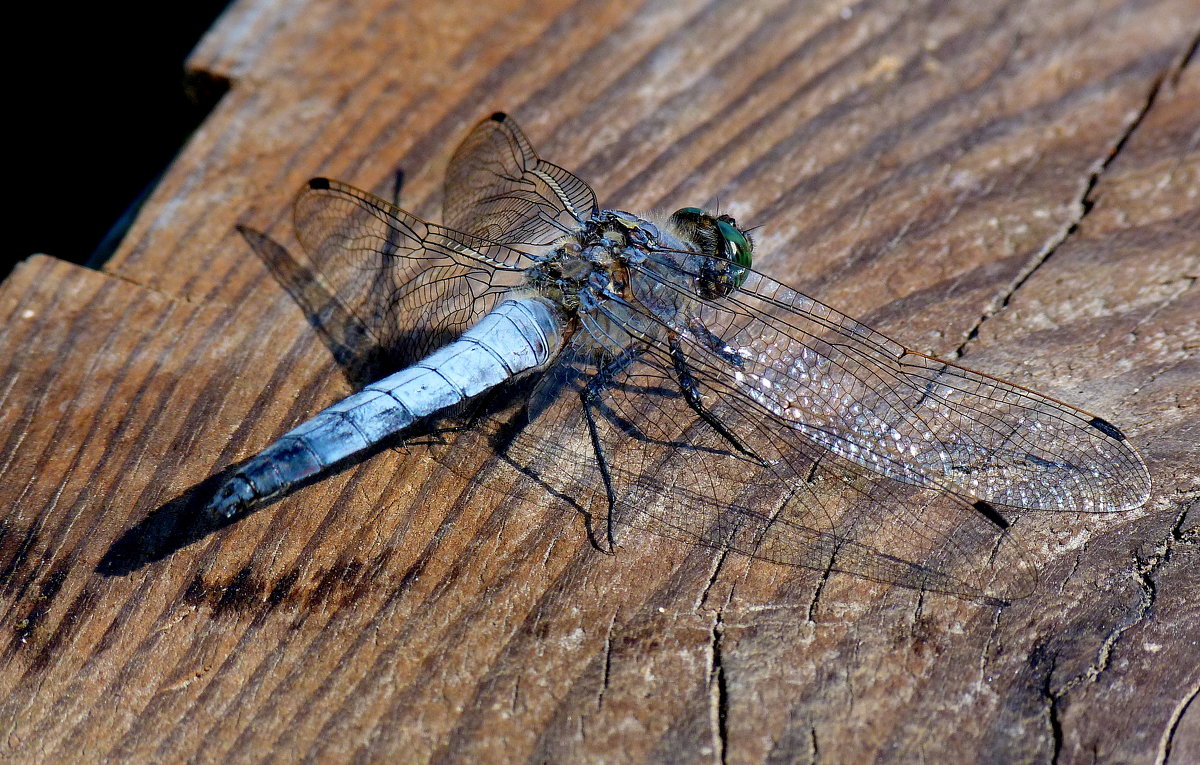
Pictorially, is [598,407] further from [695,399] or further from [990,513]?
[990,513]

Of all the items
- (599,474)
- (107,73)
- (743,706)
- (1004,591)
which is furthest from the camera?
(107,73)

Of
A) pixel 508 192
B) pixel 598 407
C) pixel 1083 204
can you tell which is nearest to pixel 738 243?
pixel 598 407

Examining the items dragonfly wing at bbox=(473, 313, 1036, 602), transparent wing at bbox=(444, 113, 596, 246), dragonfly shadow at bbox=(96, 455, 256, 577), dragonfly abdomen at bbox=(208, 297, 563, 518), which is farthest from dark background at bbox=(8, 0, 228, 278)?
dragonfly wing at bbox=(473, 313, 1036, 602)

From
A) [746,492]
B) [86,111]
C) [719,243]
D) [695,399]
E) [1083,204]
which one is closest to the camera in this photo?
[746,492]

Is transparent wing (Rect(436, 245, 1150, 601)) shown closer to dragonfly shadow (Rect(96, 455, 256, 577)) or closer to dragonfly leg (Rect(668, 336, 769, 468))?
dragonfly leg (Rect(668, 336, 769, 468))

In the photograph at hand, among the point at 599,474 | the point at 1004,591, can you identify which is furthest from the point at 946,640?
the point at 599,474

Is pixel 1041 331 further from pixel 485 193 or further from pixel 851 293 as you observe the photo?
pixel 485 193
